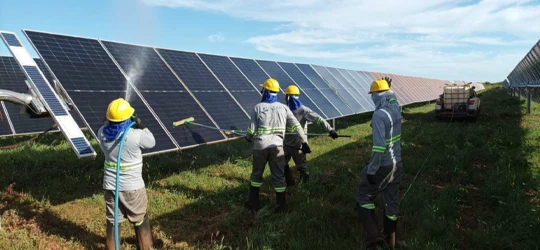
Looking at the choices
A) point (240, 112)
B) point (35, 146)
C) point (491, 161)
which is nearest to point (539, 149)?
point (491, 161)

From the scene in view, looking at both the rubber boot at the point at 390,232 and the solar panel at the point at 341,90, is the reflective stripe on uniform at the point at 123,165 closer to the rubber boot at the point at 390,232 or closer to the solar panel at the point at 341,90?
the rubber boot at the point at 390,232

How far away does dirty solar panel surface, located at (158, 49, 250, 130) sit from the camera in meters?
7.68

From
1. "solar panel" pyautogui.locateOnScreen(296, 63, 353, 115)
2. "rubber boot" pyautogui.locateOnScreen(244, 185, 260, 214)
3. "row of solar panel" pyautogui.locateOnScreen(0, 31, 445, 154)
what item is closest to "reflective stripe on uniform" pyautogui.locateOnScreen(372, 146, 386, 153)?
"rubber boot" pyautogui.locateOnScreen(244, 185, 260, 214)

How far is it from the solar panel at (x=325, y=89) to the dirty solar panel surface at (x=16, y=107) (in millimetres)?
8260

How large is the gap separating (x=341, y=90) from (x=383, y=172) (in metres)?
9.65

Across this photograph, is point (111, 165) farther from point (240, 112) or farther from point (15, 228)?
point (240, 112)

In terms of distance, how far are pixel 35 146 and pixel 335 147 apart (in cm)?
863

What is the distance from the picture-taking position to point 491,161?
8.99 meters

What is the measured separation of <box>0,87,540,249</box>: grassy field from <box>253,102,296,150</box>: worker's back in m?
1.08

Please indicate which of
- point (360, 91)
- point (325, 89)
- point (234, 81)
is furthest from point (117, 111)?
point (360, 91)

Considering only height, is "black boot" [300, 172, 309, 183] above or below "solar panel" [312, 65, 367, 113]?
below

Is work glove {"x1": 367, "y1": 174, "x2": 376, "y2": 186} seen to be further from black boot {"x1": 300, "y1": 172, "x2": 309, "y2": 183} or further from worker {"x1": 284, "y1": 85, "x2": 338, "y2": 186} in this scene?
black boot {"x1": 300, "y1": 172, "x2": 309, "y2": 183}

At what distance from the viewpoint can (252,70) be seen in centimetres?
1071

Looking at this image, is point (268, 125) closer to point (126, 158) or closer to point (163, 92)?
point (126, 158)
